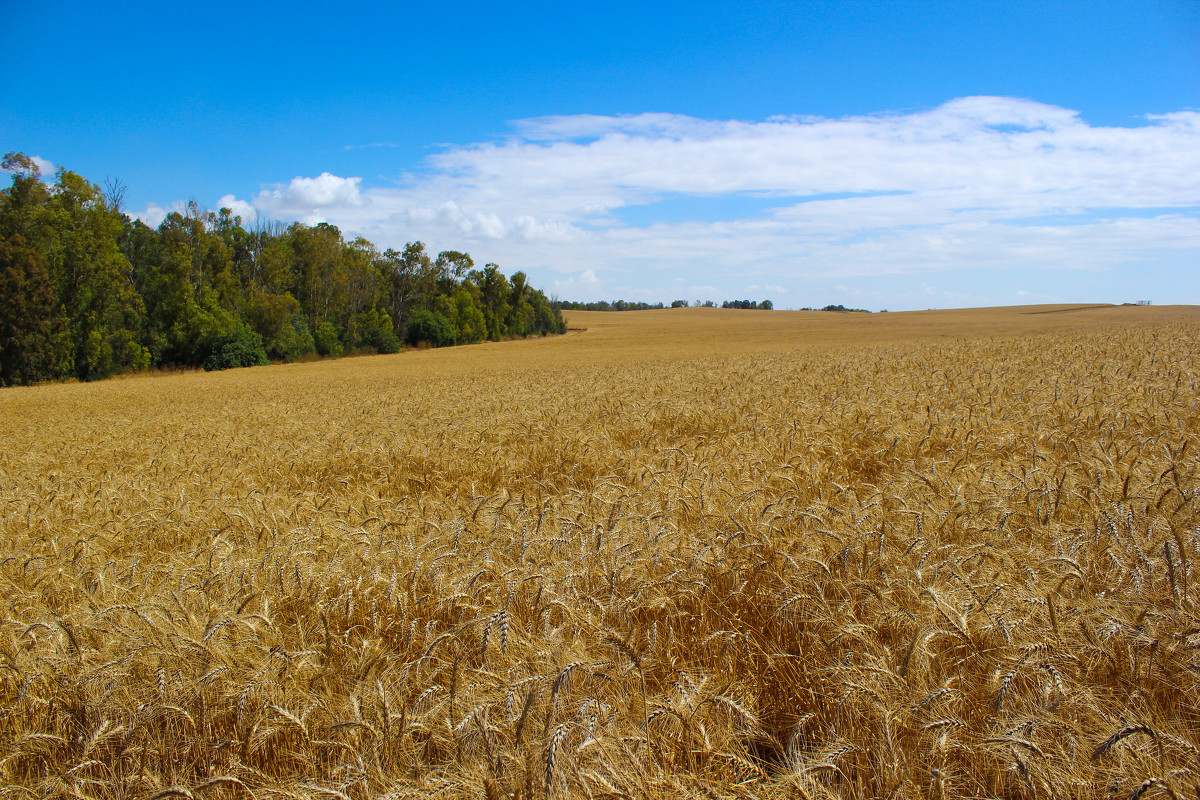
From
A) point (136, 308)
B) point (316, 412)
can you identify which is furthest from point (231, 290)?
point (316, 412)

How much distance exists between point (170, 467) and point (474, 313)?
64.5 metres

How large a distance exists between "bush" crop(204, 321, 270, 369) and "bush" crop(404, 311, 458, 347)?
60.0 feet

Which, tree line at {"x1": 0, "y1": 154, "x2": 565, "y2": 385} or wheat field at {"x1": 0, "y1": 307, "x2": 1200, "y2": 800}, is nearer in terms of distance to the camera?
wheat field at {"x1": 0, "y1": 307, "x2": 1200, "y2": 800}

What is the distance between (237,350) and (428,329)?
21.2 metres

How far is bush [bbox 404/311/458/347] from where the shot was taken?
6384 centimetres

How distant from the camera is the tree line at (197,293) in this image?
36531 millimetres

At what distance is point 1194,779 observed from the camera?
147cm

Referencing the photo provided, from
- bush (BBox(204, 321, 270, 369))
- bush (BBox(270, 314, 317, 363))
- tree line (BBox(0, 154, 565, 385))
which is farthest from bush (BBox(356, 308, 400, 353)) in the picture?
bush (BBox(204, 321, 270, 369))

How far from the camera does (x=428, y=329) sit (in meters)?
63.9

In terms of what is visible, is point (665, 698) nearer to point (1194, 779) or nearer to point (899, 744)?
point (899, 744)

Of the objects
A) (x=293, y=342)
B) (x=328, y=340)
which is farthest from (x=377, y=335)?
(x=293, y=342)

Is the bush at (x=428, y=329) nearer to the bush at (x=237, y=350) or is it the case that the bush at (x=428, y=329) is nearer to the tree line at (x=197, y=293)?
the tree line at (x=197, y=293)

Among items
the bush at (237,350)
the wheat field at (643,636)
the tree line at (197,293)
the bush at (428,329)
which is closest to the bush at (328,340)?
the tree line at (197,293)

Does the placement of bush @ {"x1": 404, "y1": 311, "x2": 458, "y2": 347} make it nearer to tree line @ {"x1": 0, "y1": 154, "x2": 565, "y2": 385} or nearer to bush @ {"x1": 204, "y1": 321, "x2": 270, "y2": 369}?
tree line @ {"x1": 0, "y1": 154, "x2": 565, "y2": 385}
